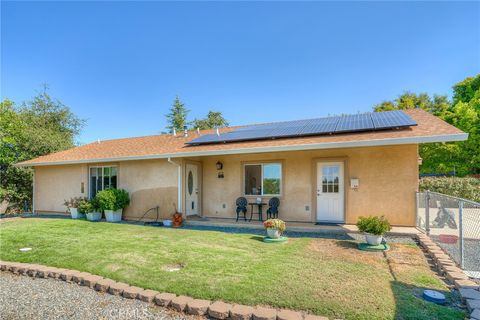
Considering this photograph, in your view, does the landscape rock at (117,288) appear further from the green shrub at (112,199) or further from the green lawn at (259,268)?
the green shrub at (112,199)

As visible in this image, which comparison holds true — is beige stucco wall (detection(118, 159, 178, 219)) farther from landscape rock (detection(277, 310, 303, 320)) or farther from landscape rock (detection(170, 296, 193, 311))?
landscape rock (detection(277, 310, 303, 320))

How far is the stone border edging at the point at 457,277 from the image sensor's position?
3434 mm

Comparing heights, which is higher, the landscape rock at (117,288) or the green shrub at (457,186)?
the green shrub at (457,186)

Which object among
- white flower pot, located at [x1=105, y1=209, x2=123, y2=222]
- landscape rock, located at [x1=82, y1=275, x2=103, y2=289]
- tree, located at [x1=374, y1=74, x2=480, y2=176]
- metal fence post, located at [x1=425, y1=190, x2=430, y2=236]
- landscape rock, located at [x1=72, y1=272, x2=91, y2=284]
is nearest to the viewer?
landscape rock, located at [x1=82, y1=275, x2=103, y2=289]

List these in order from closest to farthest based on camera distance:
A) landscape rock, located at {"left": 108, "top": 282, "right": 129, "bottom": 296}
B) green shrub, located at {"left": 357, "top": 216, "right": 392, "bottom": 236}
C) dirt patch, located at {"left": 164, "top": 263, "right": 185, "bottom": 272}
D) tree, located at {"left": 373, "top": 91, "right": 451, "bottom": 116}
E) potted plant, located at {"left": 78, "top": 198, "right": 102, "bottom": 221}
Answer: landscape rock, located at {"left": 108, "top": 282, "right": 129, "bottom": 296} → dirt patch, located at {"left": 164, "top": 263, "right": 185, "bottom": 272} → green shrub, located at {"left": 357, "top": 216, "right": 392, "bottom": 236} → potted plant, located at {"left": 78, "top": 198, "right": 102, "bottom": 221} → tree, located at {"left": 373, "top": 91, "right": 451, "bottom": 116}

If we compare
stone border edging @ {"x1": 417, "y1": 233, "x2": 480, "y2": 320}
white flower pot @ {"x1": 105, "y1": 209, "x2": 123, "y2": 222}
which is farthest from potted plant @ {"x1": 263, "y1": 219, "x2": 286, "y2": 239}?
white flower pot @ {"x1": 105, "y1": 209, "x2": 123, "y2": 222}

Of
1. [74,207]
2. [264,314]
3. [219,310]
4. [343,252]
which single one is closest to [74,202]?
[74,207]

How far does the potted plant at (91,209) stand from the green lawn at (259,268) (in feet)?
9.96

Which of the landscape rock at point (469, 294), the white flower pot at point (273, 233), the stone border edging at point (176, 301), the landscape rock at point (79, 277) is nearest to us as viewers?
the stone border edging at point (176, 301)

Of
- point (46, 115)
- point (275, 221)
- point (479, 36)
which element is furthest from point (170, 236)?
point (46, 115)

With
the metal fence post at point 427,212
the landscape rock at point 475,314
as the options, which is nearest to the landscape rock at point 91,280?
the landscape rock at point 475,314

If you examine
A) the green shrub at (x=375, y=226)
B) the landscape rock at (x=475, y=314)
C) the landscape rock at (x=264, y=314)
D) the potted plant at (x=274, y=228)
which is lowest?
the landscape rock at (x=264, y=314)

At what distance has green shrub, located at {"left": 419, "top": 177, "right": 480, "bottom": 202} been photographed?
15008 millimetres

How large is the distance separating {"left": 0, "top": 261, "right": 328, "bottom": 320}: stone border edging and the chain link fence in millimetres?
3681
